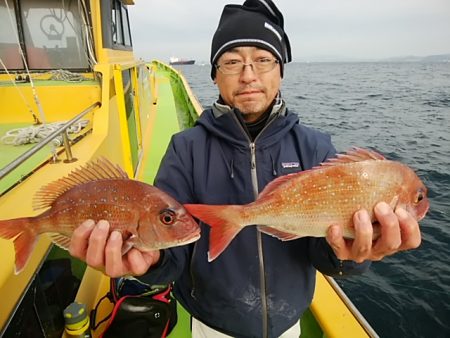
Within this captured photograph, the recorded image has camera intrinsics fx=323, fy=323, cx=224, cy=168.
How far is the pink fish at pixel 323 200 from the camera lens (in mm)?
1519

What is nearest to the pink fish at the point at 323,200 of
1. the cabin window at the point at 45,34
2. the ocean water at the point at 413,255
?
the ocean water at the point at 413,255

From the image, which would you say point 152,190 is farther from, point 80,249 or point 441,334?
point 441,334

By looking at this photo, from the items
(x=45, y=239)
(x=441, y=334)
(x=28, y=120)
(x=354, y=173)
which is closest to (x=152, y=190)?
(x=45, y=239)

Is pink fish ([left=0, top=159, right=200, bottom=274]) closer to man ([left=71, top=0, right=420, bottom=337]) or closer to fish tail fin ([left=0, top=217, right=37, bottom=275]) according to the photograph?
fish tail fin ([left=0, top=217, right=37, bottom=275])

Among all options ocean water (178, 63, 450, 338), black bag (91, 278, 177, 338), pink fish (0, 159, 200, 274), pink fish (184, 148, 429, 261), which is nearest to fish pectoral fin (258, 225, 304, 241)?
pink fish (184, 148, 429, 261)

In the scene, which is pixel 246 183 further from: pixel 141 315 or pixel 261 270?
pixel 141 315

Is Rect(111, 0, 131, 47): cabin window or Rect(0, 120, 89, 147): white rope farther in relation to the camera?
Rect(111, 0, 131, 47): cabin window

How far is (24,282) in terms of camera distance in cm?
154

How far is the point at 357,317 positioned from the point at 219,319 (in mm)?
1182

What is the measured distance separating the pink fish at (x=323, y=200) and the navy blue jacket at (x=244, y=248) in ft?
0.85

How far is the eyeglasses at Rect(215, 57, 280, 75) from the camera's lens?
6.13 ft

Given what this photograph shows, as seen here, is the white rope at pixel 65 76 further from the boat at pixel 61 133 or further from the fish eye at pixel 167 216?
the fish eye at pixel 167 216

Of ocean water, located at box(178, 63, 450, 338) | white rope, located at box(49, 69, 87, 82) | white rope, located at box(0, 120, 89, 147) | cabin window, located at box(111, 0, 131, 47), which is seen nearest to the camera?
white rope, located at box(0, 120, 89, 147)

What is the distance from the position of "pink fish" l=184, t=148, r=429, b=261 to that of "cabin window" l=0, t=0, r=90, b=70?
14.0 ft
